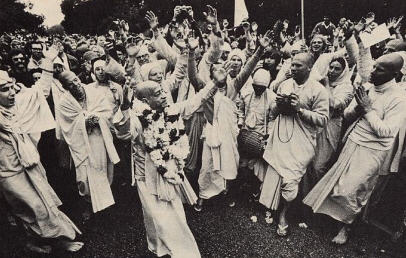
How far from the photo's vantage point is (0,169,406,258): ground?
165 inches

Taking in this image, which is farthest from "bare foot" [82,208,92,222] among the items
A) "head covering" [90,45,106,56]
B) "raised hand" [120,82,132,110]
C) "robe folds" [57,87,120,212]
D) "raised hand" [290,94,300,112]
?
"raised hand" [290,94,300,112]

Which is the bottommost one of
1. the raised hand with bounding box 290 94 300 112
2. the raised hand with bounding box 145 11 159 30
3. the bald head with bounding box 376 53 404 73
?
the raised hand with bounding box 290 94 300 112

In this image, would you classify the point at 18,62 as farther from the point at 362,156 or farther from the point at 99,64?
the point at 362,156

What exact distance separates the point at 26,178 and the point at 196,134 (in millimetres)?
2661

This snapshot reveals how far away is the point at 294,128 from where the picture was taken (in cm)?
453

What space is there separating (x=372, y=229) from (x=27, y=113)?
4541mm

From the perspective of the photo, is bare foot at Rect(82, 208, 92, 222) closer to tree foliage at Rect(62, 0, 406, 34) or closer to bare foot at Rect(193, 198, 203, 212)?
bare foot at Rect(193, 198, 203, 212)

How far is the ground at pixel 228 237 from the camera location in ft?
13.8

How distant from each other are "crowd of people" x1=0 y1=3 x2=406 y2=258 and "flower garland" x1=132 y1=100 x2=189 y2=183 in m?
0.01

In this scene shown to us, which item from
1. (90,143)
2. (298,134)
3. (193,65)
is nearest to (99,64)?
(90,143)

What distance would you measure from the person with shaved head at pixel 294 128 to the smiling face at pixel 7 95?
3.01 meters

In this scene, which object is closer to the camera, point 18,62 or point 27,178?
point 27,178

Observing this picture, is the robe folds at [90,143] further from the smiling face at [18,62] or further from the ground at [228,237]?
the smiling face at [18,62]

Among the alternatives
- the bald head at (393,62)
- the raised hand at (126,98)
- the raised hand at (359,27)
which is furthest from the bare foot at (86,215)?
the raised hand at (359,27)
